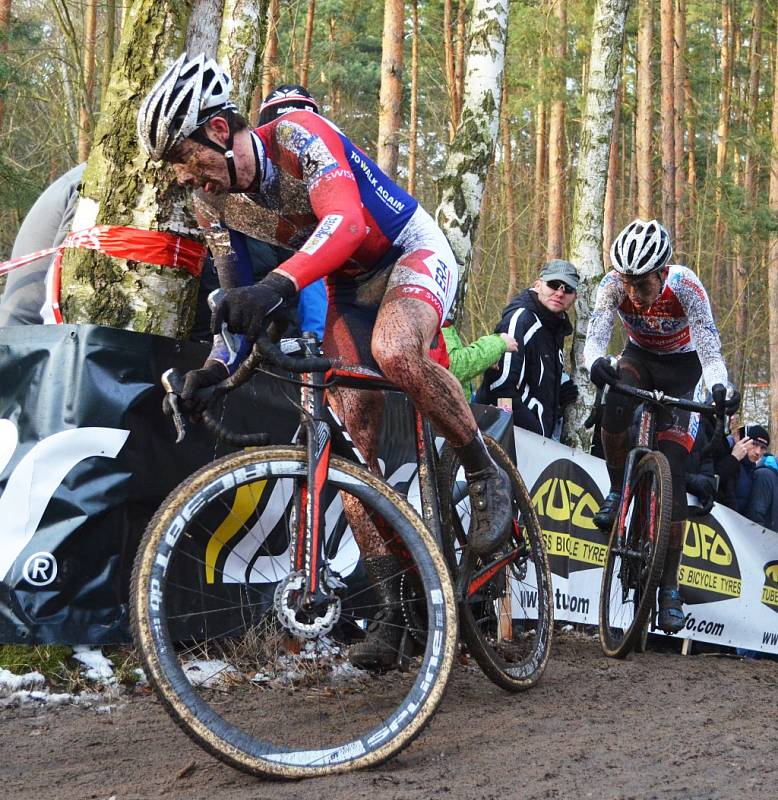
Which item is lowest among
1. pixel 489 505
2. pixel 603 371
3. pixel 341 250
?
pixel 489 505

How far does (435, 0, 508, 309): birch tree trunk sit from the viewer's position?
8.56 metres

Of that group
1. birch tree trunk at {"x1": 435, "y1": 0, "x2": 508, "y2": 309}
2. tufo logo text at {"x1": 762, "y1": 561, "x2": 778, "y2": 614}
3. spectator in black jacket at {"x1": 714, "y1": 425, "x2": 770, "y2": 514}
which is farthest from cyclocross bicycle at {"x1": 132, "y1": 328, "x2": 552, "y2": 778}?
spectator in black jacket at {"x1": 714, "y1": 425, "x2": 770, "y2": 514}

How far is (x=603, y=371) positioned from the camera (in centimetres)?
632

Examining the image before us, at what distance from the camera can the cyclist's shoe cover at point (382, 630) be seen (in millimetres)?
3941

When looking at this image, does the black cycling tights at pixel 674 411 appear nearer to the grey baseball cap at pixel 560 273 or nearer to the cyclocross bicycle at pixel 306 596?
the grey baseball cap at pixel 560 273

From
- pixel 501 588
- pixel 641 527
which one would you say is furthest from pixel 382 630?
pixel 641 527

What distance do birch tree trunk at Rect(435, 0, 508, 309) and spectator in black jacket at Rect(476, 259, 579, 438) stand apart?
68 centimetres

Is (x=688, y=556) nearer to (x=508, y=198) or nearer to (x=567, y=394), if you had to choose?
(x=567, y=394)

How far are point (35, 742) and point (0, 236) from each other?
18666 millimetres

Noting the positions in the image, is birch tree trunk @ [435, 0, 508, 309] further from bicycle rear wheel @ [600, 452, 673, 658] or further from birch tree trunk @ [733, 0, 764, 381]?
birch tree trunk @ [733, 0, 764, 381]

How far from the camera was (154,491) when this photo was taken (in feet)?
14.6

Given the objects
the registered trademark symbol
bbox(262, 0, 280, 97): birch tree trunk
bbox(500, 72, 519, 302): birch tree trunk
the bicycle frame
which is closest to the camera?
the bicycle frame

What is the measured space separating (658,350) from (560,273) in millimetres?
1220

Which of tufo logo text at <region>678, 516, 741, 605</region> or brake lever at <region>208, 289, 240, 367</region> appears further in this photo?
tufo logo text at <region>678, 516, 741, 605</region>
